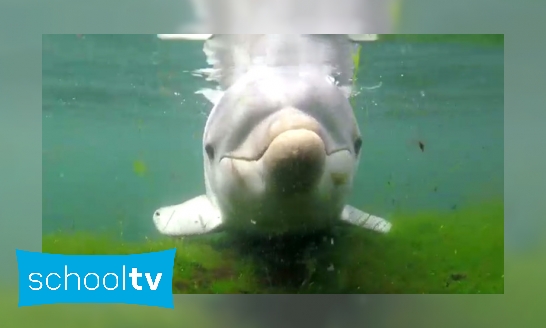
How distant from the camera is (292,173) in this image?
2.73 m

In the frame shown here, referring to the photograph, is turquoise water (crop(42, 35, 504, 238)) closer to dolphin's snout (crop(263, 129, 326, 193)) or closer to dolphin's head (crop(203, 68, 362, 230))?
dolphin's head (crop(203, 68, 362, 230))

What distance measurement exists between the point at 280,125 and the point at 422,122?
3656 millimetres

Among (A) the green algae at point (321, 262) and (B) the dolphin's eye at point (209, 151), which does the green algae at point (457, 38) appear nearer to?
(A) the green algae at point (321, 262)

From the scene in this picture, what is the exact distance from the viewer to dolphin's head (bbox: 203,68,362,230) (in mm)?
2744

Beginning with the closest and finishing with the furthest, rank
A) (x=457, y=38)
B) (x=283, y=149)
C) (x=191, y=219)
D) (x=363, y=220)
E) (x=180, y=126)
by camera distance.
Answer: (x=283, y=149), (x=363, y=220), (x=191, y=219), (x=457, y=38), (x=180, y=126)

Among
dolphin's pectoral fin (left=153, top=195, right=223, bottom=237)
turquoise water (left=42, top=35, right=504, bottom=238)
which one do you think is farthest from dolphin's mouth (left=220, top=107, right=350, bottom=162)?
turquoise water (left=42, top=35, right=504, bottom=238)

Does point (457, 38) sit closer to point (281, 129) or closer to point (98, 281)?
point (281, 129)

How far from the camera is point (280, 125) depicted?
9.17 feet

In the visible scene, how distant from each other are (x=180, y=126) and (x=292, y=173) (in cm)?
408

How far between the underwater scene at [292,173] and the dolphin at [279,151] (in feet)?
0.14

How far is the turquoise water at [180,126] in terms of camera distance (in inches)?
166

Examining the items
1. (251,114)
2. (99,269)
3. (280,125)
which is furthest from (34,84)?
(280,125)

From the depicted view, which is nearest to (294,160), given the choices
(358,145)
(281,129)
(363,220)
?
(281,129)

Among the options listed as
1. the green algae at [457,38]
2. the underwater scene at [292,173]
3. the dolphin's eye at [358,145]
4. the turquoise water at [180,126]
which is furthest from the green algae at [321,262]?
the green algae at [457,38]
